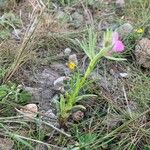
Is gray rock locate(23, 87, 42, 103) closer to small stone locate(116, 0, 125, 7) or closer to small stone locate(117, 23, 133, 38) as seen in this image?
small stone locate(117, 23, 133, 38)

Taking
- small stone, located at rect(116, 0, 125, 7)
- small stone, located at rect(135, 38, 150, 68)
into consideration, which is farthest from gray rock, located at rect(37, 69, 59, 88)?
small stone, located at rect(116, 0, 125, 7)

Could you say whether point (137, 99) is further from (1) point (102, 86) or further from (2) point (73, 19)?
(2) point (73, 19)

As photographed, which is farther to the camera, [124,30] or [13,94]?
[124,30]

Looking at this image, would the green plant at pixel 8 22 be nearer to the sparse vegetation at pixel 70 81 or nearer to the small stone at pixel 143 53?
the sparse vegetation at pixel 70 81

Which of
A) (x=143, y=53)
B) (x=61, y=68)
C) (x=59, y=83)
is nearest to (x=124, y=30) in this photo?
(x=143, y=53)

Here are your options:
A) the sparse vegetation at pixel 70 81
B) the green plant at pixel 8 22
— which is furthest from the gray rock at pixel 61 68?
the green plant at pixel 8 22

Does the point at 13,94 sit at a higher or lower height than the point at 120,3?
lower

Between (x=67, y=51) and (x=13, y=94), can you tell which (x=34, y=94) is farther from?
(x=67, y=51)
